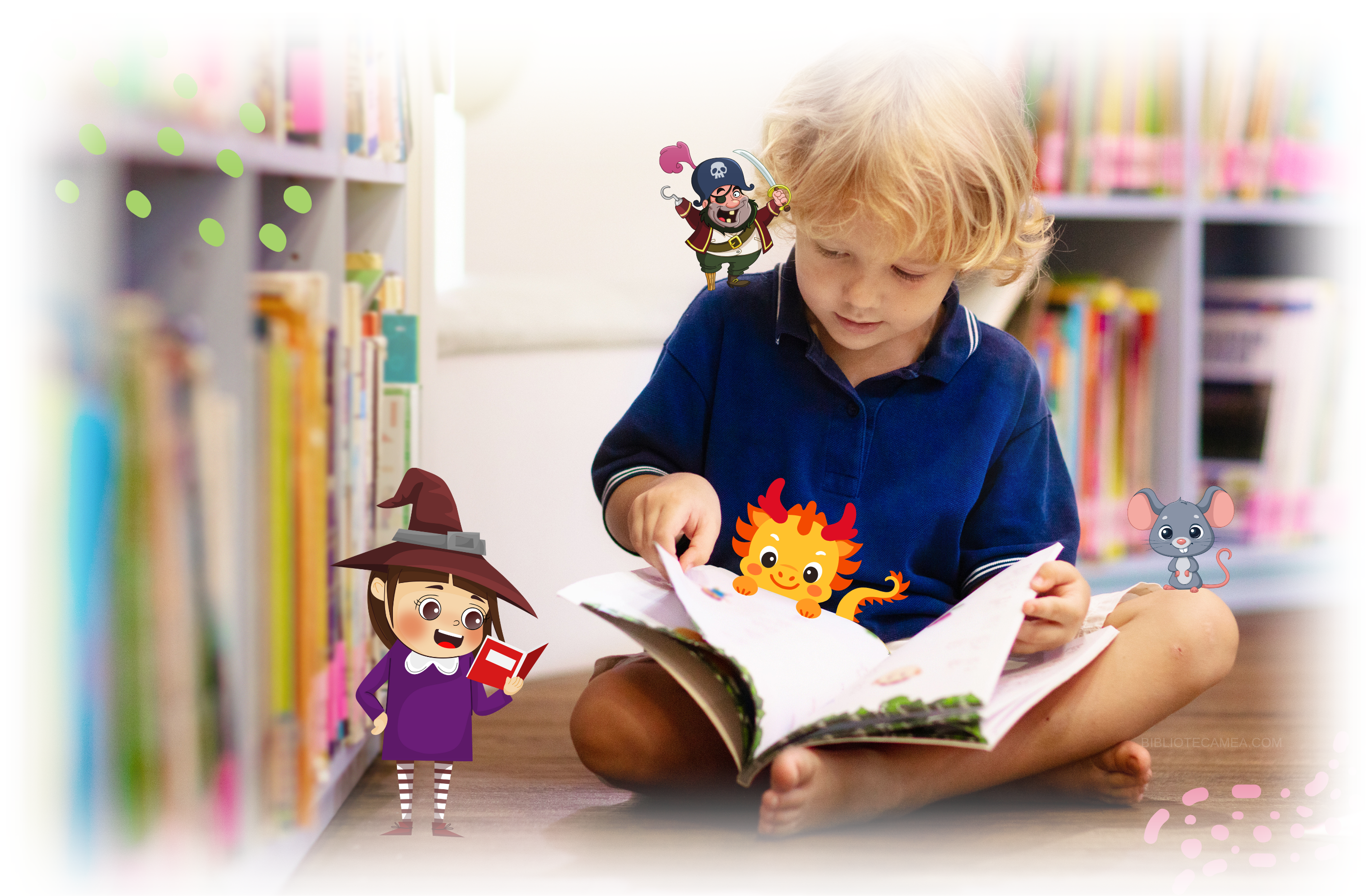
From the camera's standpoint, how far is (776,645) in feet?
2.17

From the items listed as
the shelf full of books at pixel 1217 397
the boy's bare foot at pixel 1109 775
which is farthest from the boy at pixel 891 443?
the shelf full of books at pixel 1217 397

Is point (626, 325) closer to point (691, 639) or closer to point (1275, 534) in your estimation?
point (691, 639)

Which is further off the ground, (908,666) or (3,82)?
(3,82)

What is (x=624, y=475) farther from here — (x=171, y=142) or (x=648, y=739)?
(x=171, y=142)

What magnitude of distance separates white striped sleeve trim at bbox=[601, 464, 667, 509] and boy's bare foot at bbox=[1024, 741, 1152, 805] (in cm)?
34

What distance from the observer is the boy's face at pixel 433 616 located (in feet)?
1.94

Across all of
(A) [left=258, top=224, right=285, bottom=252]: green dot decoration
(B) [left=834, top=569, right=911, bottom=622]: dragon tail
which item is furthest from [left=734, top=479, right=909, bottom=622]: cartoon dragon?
(A) [left=258, top=224, right=285, bottom=252]: green dot decoration

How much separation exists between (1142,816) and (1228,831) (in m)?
0.05

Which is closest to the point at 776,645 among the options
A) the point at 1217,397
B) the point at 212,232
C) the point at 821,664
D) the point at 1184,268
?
the point at 821,664

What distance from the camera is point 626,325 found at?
1.16 m

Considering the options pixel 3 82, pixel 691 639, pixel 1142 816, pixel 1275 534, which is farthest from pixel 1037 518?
pixel 1275 534

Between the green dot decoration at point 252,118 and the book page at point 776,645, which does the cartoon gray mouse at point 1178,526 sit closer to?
the book page at point 776,645

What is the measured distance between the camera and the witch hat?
582mm

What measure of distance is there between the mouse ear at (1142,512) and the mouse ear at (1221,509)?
0.03 meters
